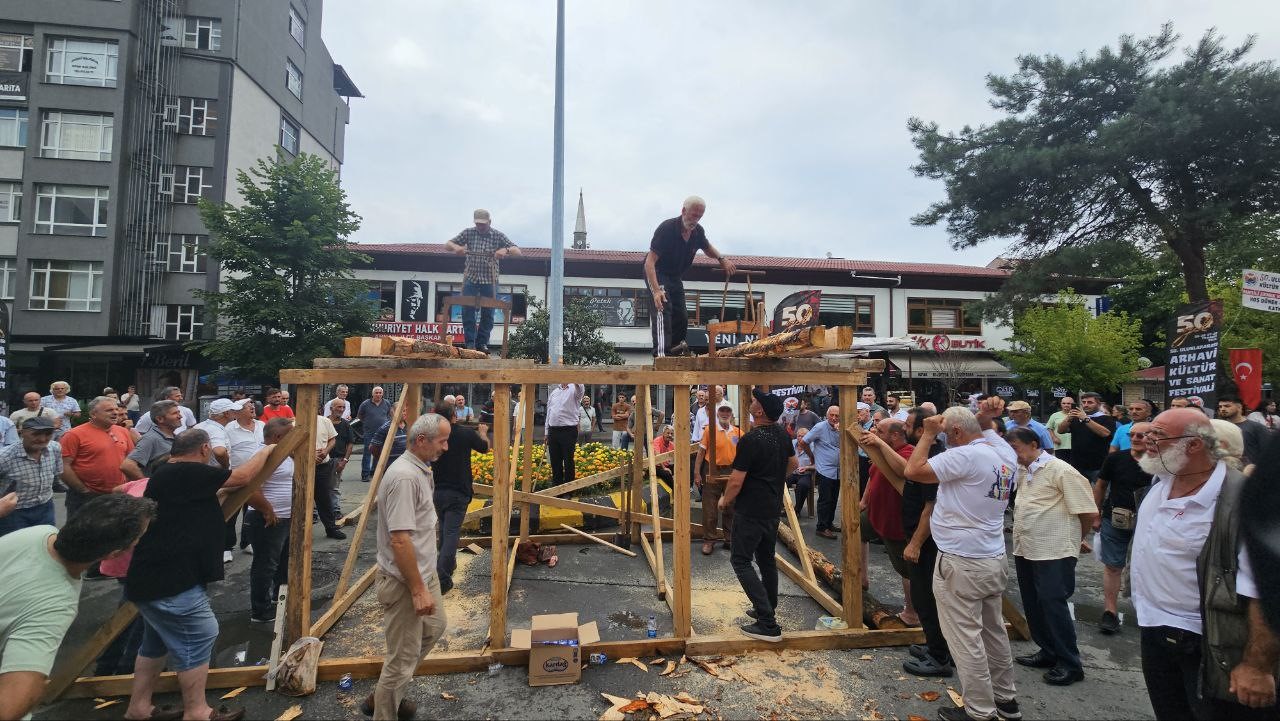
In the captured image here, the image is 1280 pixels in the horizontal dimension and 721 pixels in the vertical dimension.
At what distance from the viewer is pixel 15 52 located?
2105 cm

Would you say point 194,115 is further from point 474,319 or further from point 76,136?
point 474,319

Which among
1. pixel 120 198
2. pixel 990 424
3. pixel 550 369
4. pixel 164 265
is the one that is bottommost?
pixel 990 424

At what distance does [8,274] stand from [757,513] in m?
30.0

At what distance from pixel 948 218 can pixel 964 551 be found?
15.8m

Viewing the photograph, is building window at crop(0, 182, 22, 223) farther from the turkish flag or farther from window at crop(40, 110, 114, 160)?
the turkish flag

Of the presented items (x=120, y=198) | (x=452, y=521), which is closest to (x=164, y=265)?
(x=120, y=198)

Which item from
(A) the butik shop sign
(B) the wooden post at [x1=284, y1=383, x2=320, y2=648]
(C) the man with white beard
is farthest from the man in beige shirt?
(A) the butik shop sign

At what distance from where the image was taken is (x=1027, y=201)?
51.5ft

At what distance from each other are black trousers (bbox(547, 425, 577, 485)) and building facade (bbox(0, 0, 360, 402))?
19.3m

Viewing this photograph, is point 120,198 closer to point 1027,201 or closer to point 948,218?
point 948,218

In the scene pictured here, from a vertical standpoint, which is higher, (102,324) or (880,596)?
(102,324)

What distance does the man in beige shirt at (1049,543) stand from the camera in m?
4.10

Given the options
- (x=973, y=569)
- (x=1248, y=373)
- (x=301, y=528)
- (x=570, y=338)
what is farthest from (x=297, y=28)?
(x=1248, y=373)

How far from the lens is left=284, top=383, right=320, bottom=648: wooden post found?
4227 millimetres
